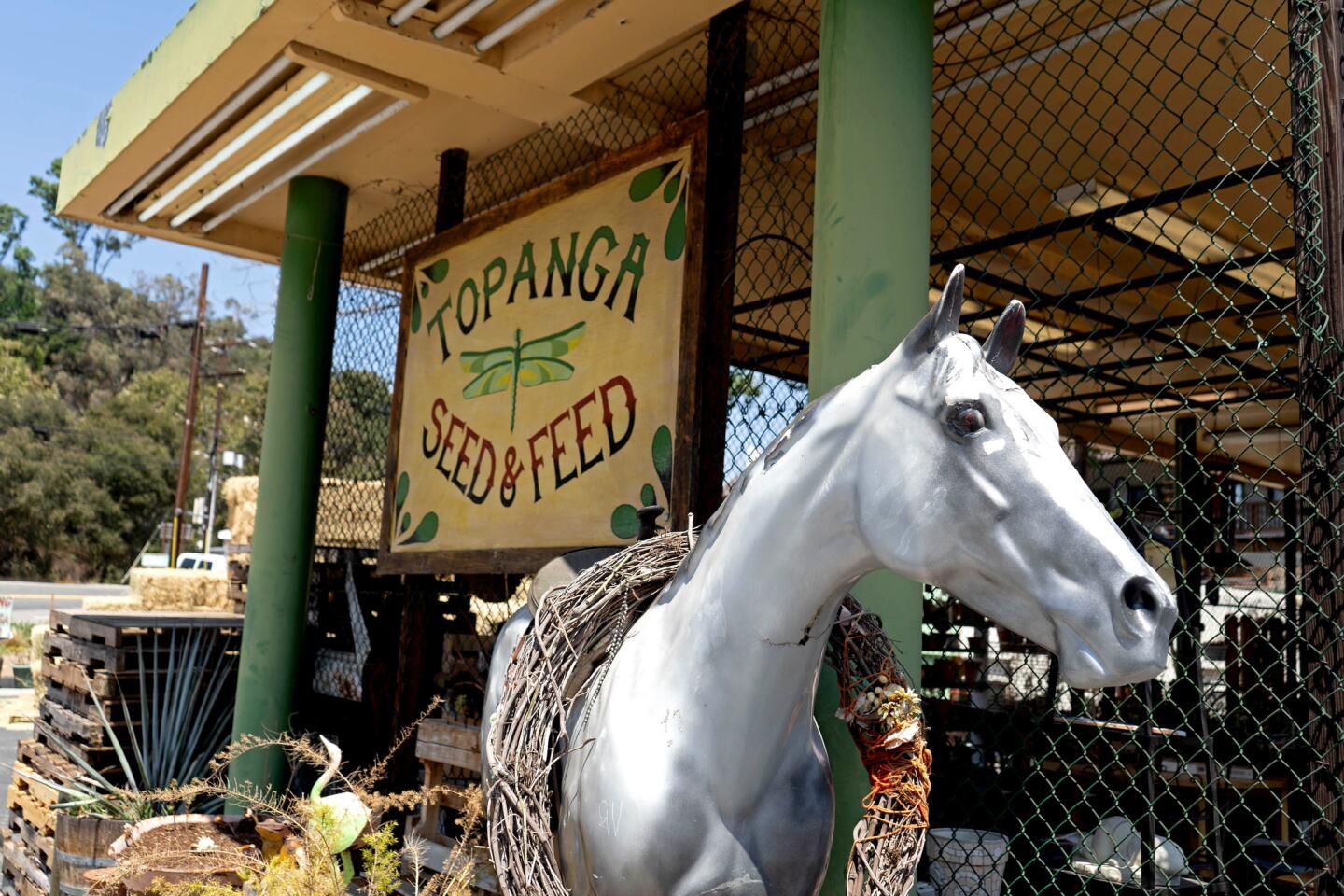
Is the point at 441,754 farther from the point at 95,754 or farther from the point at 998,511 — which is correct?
the point at 998,511

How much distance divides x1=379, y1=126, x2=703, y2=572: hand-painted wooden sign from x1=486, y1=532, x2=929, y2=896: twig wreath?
3.46ft

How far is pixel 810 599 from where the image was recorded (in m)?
1.70

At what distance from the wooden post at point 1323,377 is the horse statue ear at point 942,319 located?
116 centimetres

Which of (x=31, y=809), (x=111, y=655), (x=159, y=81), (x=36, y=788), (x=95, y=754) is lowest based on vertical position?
(x=31, y=809)

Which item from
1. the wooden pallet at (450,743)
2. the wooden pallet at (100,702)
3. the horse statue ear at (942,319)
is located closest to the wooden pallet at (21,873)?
the wooden pallet at (100,702)

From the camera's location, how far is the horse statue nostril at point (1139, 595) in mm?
1292

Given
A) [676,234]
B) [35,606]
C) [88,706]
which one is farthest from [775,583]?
[35,606]

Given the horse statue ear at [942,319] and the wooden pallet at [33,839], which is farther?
the wooden pallet at [33,839]

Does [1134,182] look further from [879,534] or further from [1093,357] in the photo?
[879,534]

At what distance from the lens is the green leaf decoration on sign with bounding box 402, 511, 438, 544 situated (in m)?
4.70

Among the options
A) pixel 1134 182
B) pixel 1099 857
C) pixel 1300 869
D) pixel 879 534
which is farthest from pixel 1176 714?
pixel 879 534

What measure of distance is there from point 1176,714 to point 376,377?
17.1ft

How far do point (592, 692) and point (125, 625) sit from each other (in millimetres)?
4163

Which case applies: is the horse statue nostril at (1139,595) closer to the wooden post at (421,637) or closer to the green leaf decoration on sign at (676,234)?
the green leaf decoration on sign at (676,234)
